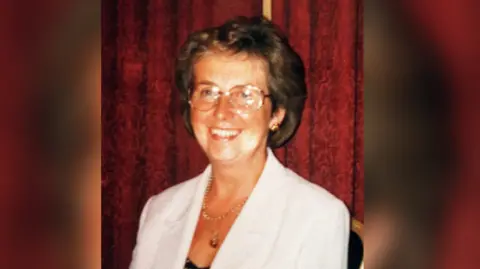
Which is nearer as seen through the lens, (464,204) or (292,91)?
(464,204)

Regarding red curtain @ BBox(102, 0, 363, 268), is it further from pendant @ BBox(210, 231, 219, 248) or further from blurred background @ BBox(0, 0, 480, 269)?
pendant @ BBox(210, 231, 219, 248)

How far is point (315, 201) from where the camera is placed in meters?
1.17

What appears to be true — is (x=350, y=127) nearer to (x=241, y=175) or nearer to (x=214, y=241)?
(x=241, y=175)

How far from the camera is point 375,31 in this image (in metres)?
1.06

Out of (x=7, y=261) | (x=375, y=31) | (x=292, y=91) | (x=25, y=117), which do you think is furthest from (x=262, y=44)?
(x=7, y=261)

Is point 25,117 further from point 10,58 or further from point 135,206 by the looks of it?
point 135,206

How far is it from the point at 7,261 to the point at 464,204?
0.78 m

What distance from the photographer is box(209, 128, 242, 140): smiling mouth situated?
46.3 inches

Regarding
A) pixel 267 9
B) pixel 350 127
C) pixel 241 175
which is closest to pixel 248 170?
pixel 241 175

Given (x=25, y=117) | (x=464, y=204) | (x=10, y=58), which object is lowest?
(x=464, y=204)

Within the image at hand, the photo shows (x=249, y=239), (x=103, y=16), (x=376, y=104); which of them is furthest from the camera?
(x=103, y=16)

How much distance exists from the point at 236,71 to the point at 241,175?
0.79 ft

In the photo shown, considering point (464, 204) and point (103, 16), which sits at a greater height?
point (103, 16)

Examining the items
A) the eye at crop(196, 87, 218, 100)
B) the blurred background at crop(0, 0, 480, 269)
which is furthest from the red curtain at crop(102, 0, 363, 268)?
the eye at crop(196, 87, 218, 100)
